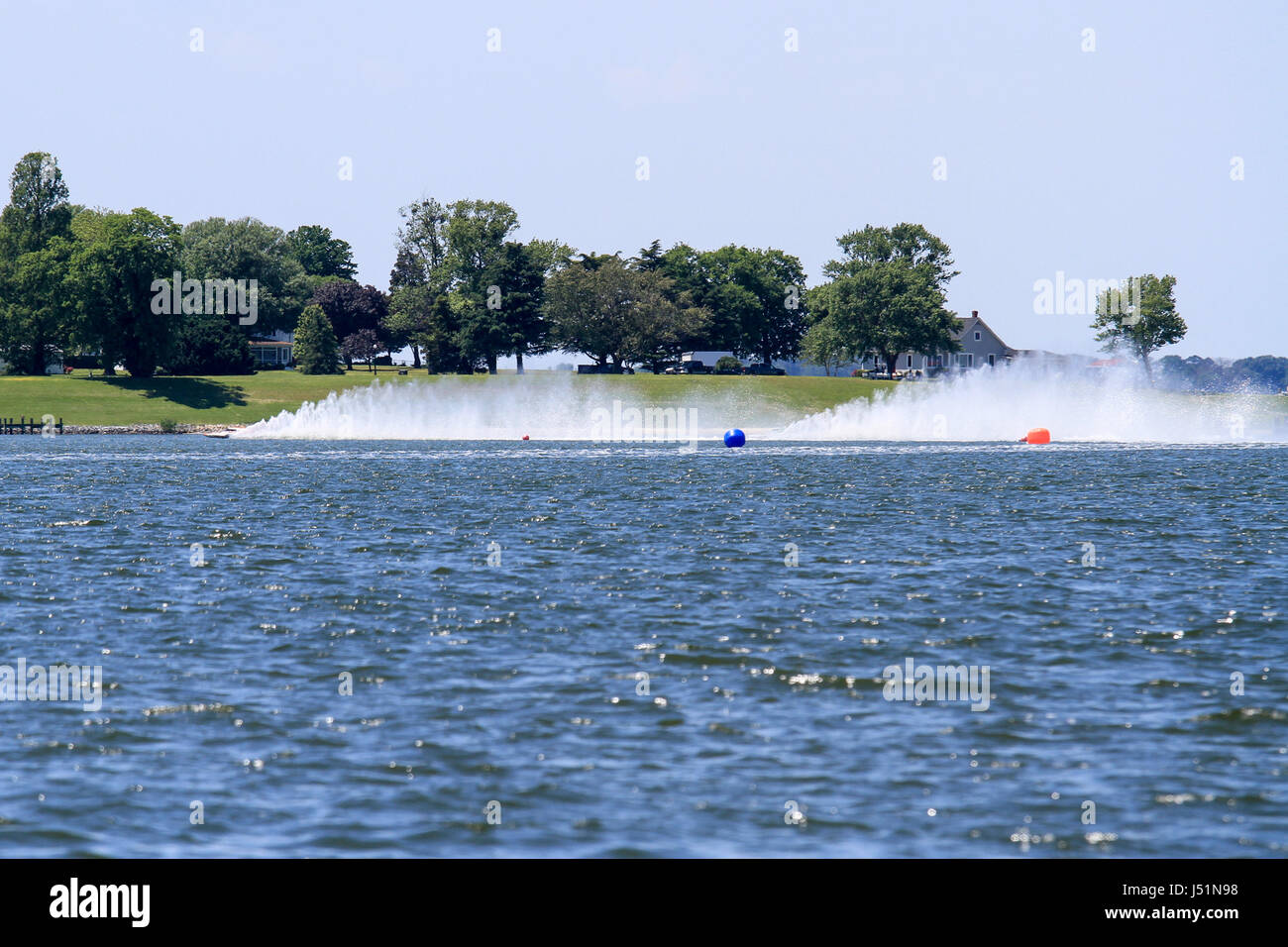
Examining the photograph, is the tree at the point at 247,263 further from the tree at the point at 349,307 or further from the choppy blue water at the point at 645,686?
the choppy blue water at the point at 645,686

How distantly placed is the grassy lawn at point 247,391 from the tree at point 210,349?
469 cm

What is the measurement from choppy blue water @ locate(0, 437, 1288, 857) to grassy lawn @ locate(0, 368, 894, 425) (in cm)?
9721

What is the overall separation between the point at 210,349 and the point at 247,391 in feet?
53.4

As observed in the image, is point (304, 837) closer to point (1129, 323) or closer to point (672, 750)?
point (672, 750)

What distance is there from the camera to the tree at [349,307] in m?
196

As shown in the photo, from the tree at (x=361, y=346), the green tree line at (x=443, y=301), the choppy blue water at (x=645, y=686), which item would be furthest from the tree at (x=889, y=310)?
the choppy blue water at (x=645, y=686)

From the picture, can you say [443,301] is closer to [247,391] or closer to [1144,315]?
[247,391]

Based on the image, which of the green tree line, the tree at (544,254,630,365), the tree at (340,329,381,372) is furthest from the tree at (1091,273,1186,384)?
the tree at (340,329,381,372)

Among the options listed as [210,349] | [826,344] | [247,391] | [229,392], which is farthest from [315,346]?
[826,344]

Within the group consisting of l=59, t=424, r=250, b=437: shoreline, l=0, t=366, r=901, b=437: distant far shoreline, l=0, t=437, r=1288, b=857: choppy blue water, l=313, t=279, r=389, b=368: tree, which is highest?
l=313, t=279, r=389, b=368: tree

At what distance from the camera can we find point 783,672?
20.3 m

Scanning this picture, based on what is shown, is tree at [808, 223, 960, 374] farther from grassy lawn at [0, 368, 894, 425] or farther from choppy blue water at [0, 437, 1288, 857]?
choppy blue water at [0, 437, 1288, 857]

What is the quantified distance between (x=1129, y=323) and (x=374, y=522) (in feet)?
549

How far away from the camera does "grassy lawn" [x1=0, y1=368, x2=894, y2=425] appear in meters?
138
